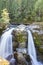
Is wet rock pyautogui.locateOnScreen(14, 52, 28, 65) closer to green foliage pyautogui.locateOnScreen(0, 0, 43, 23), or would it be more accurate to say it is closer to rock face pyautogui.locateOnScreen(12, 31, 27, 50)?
rock face pyautogui.locateOnScreen(12, 31, 27, 50)

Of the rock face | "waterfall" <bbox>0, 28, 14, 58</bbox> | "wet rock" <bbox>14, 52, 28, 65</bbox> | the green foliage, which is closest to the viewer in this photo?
"wet rock" <bbox>14, 52, 28, 65</bbox>

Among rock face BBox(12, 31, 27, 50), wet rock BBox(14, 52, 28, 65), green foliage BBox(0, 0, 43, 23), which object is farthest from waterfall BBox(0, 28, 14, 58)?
green foliage BBox(0, 0, 43, 23)

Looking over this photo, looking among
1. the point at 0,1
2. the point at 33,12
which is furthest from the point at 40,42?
the point at 0,1

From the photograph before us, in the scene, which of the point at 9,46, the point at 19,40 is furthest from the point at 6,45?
the point at 19,40

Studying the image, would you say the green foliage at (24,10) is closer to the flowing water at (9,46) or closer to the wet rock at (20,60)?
the flowing water at (9,46)

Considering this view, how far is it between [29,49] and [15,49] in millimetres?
895

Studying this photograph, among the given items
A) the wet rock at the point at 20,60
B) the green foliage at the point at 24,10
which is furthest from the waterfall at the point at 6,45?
the green foliage at the point at 24,10

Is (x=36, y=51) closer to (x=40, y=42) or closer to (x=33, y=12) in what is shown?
(x=40, y=42)

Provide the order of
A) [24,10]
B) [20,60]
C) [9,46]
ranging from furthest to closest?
[24,10], [9,46], [20,60]

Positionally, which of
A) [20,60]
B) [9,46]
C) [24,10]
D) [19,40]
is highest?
[24,10]

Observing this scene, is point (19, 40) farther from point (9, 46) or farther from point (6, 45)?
point (6, 45)

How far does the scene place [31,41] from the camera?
11.2m

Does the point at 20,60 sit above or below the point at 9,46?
below

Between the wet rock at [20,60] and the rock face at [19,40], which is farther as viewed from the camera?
the rock face at [19,40]
